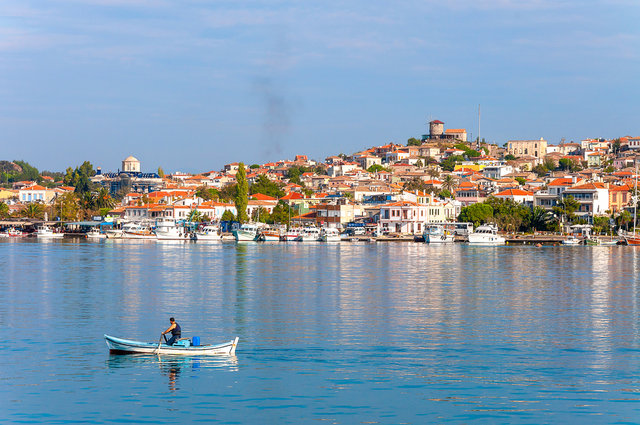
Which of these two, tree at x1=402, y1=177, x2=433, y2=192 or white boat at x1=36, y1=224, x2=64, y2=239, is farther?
tree at x1=402, y1=177, x2=433, y2=192

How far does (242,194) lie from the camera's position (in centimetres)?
10888

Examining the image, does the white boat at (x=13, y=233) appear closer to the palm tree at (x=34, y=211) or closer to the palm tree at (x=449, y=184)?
the palm tree at (x=34, y=211)

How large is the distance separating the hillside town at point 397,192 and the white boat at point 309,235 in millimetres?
8278

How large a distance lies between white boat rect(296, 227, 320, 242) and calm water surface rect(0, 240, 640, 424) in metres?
50.7

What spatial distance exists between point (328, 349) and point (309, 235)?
3041 inches

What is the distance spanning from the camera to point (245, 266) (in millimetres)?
58781

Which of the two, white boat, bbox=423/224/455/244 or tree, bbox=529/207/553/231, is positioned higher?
tree, bbox=529/207/553/231

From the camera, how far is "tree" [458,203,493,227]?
107 metres

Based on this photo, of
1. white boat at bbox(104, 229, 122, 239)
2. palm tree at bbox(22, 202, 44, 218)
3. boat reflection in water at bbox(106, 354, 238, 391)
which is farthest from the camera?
palm tree at bbox(22, 202, 44, 218)

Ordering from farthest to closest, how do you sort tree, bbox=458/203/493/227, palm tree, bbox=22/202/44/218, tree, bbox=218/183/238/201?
1. tree, bbox=218/183/238/201
2. palm tree, bbox=22/202/44/218
3. tree, bbox=458/203/493/227

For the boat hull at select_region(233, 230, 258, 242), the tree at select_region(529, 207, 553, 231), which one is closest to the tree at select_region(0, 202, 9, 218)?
the boat hull at select_region(233, 230, 258, 242)

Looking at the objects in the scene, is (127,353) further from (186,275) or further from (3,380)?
(186,275)

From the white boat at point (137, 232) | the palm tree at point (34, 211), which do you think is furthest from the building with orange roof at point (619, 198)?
the palm tree at point (34, 211)

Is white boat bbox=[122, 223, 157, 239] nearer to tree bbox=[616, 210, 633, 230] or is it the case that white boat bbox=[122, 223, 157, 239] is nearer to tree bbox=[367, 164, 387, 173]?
tree bbox=[616, 210, 633, 230]
